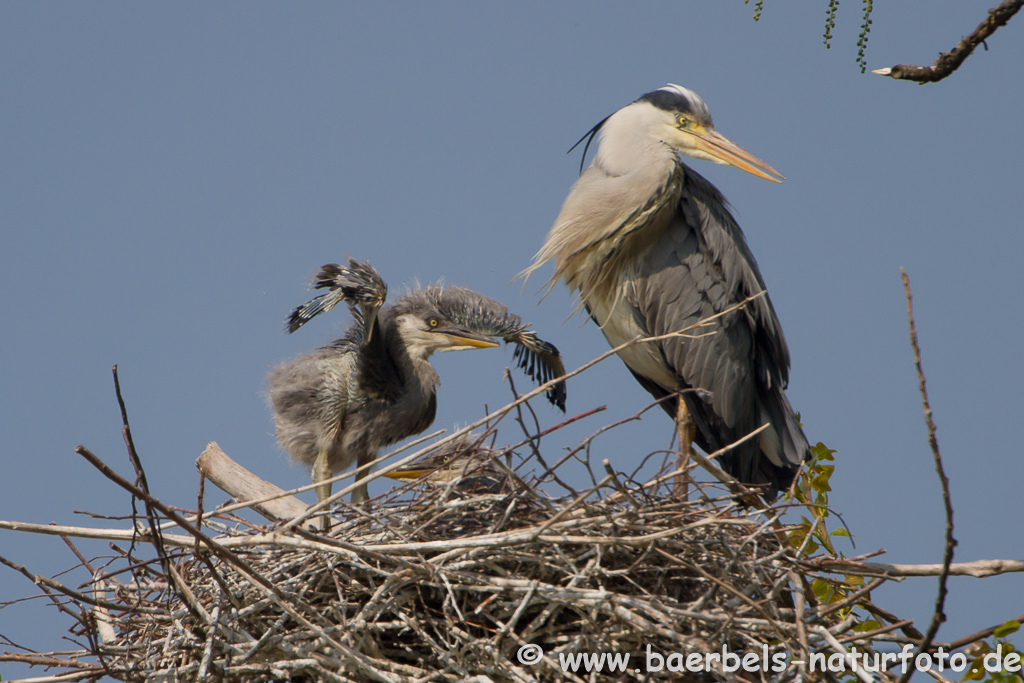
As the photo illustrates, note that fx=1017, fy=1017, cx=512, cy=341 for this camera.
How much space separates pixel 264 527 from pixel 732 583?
1.30 meters

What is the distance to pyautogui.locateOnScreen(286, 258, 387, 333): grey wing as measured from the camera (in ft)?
13.3

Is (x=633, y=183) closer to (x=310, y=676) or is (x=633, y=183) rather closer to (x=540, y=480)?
(x=540, y=480)

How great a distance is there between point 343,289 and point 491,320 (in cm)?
69

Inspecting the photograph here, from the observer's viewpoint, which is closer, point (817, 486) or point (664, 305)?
point (817, 486)

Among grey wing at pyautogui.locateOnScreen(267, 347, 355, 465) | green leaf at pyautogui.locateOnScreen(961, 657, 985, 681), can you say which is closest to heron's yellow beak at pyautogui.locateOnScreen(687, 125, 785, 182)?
grey wing at pyautogui.locateOnScreen(267, 347, 355, 465)

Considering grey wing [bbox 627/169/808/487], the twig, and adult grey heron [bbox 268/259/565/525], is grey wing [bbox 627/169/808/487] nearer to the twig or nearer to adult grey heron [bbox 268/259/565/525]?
adult grey heron [bbox 268/259/565/525]

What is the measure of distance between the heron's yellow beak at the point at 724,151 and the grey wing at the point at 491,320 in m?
1.10

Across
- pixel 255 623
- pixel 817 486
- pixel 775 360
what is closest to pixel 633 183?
pixel 775 360

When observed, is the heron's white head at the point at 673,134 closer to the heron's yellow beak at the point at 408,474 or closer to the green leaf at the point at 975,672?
the heron's yellow beak at the point at 408,474

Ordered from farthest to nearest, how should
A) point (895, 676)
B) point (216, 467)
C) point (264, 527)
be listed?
point (216, 467)
point (264, 527)
point (895, 676)

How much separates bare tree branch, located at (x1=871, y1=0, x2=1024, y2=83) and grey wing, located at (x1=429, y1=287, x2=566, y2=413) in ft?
6.89

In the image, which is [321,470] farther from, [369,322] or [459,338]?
[459,338]

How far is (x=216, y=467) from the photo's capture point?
3.89 metres

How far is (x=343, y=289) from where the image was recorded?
4066mm
